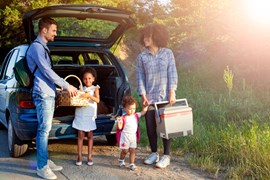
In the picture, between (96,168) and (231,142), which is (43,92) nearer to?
(96,168)

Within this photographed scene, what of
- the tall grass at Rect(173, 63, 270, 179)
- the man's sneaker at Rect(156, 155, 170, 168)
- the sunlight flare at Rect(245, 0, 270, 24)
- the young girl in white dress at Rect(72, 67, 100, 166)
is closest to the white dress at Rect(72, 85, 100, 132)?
the young girl in white dress at Rect(72, 67, 100, 166)

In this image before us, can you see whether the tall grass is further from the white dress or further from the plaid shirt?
the white dress

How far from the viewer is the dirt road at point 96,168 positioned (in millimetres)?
4598

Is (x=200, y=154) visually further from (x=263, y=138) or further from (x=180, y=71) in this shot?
(x=180, y=71)

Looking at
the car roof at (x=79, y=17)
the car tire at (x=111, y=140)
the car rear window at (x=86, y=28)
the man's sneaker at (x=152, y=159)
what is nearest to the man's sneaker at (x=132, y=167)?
the man's sneaker at (x=152, y=159)

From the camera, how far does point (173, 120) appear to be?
15.5 feet

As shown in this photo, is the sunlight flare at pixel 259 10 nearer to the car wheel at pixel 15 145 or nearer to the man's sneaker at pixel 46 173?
the car wheel at pixel 15 145

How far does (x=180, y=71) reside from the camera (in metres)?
15.8

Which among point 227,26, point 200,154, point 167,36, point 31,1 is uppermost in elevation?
point 31,1

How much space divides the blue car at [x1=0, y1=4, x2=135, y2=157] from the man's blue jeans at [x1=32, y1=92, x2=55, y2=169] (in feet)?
1.33

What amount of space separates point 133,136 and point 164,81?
2.69 feet

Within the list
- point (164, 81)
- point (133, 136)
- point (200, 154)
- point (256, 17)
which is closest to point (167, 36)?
point (164, 81)

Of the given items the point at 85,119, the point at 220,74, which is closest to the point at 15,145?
the point at 85,119

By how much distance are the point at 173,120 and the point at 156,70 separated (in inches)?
27.1
